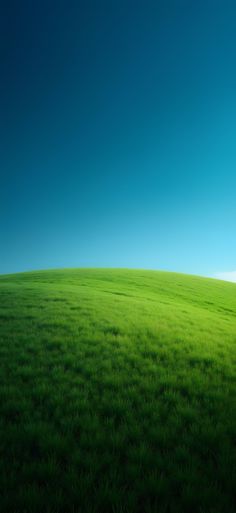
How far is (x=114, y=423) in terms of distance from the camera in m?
4.33

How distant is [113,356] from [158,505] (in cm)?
426

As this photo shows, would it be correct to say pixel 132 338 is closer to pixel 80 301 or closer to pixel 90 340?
pixel 90 340

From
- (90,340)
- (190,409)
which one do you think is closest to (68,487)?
(190,409)

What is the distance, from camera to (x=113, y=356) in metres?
7.17

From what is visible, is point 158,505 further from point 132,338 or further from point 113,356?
point 132,338

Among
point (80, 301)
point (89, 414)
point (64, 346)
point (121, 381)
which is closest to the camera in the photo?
point (89, 414)

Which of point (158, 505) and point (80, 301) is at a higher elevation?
point (80, 301)

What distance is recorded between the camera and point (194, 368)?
22.5 ft

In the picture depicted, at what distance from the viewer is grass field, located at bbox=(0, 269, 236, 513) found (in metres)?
3.04

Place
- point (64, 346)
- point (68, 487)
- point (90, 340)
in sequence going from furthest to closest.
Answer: point (90, 340)
point (64, 346)
point (68, 487)

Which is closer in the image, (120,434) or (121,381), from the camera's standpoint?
(120,434)

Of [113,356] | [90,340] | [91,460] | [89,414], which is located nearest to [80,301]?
[90,340]

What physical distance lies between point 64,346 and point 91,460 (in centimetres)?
447

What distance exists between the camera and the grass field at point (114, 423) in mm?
3041
